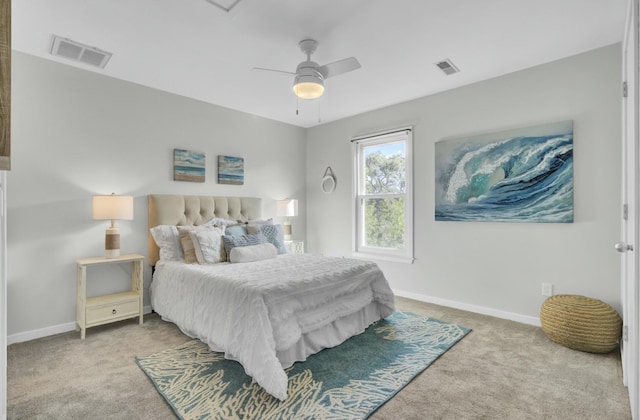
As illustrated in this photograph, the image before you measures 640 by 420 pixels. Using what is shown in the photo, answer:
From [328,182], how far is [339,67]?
260cm

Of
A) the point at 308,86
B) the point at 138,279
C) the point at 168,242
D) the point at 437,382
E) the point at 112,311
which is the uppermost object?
the point at 308,86

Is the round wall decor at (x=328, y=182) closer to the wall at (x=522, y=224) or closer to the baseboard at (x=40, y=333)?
the wall at (x=522, y=224)

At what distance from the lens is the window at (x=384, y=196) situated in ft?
13.8

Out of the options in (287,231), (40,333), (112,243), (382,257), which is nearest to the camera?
(40,333)

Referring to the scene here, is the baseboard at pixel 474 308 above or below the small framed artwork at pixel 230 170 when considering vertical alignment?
below

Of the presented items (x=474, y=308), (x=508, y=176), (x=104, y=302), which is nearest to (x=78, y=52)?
(x=104, y=302)

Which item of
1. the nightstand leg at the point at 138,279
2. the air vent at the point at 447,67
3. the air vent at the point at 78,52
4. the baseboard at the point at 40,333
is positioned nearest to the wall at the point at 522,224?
the air vent at the point at 447,67

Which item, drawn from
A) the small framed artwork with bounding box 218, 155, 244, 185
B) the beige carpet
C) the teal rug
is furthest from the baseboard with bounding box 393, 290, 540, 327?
the small framed artwork with bounding box 218, 155, 244, 185

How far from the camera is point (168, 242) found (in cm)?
342

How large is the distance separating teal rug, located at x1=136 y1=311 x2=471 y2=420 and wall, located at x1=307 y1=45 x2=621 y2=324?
845mm

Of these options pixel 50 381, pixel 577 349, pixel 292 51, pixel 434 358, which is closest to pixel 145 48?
pixel 292 51

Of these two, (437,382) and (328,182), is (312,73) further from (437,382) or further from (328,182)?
(328,182)

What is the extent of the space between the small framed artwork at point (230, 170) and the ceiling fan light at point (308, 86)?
1.99 meters

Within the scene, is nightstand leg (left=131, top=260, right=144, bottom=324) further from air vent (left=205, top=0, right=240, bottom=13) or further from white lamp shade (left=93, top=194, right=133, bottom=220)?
air vent (left=205, top=0, right=240, bottom=13)
